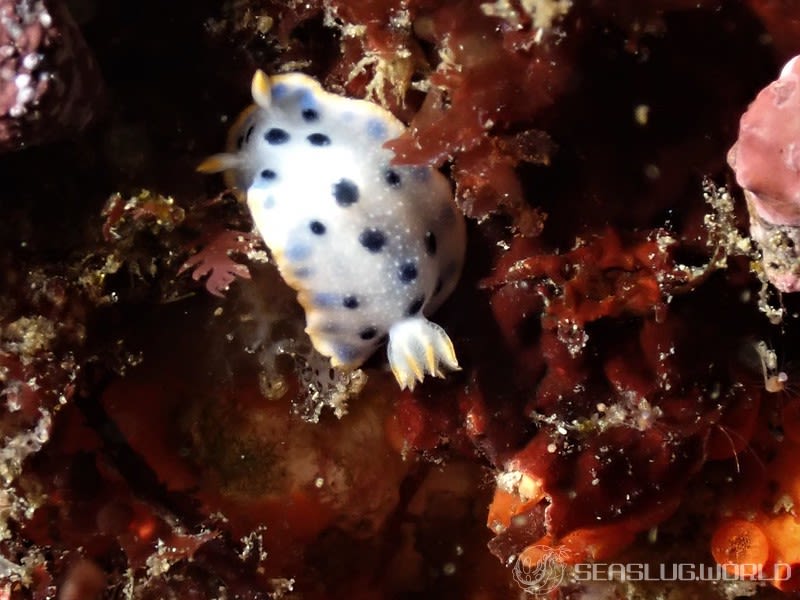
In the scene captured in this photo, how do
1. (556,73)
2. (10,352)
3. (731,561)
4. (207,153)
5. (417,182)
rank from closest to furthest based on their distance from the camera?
1. (556,73)
2. (10,352)
3. (417,182)
4. (207,153)
5. (731,561)

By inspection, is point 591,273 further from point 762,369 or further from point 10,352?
point 10,352

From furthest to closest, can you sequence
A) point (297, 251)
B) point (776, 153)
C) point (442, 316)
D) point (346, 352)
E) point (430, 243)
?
point (442, 316) < point (346, 352) < point (430, 243) < point (297, 251) < point (776, 153)

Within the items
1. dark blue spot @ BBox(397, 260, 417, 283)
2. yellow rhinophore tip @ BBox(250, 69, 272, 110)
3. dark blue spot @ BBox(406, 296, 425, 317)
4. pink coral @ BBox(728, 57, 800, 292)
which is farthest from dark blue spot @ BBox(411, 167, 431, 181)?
pink coral @ BBox(728, 57, 800, 292)

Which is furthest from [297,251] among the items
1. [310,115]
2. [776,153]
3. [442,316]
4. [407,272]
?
[776,153]

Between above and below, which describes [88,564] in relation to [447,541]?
above

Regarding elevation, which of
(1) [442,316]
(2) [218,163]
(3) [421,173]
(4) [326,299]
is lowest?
(1) [442,316]

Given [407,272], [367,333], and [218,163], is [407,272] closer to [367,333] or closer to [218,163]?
[367,333]

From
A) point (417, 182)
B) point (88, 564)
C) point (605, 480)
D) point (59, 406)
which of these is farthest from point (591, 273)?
point (88, 564)
